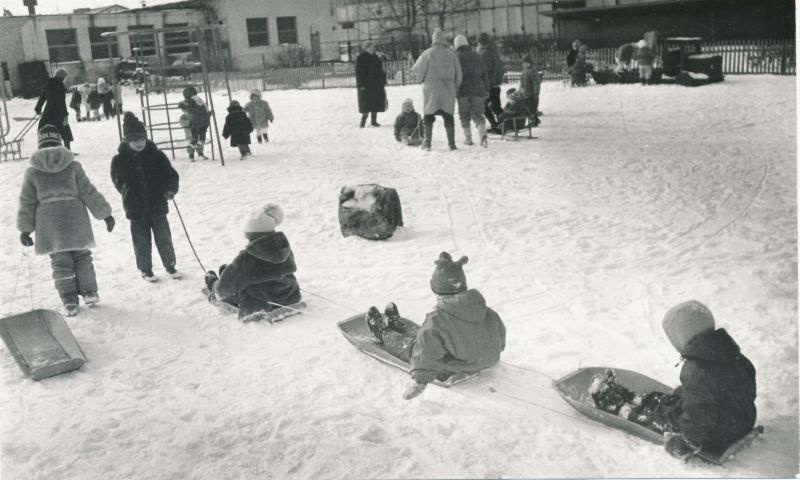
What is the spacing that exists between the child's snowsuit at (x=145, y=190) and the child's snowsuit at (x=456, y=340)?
9.35 feet

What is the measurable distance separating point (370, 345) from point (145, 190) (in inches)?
96.7

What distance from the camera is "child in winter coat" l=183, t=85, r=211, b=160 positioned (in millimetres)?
10906

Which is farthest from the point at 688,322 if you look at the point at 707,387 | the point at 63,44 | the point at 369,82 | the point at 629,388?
the point at 63,44

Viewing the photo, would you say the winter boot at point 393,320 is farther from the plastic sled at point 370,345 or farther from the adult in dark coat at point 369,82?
Result: the adult in dark coat at point 369,82

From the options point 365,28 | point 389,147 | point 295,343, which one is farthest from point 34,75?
point 365,28

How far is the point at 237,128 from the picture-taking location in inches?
427

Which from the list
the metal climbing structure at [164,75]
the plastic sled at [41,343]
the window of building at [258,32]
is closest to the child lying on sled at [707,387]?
the plastic sled at [41,343]

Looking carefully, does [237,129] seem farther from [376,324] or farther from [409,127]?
[376,324]

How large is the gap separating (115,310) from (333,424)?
8.25ft

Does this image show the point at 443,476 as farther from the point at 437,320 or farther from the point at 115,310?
the point at 115,310

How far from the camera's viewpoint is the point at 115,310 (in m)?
5.38

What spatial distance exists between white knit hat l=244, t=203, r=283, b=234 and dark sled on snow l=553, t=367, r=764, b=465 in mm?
2146

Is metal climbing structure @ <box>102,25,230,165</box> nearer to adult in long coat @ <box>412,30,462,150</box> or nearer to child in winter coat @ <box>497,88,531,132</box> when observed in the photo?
adult in long coat @ <box>412,30,462,150</box>

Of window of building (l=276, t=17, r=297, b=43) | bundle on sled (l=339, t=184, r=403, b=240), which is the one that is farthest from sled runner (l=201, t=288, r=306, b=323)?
window of building (l=276, t=17, r=297, b=43)
